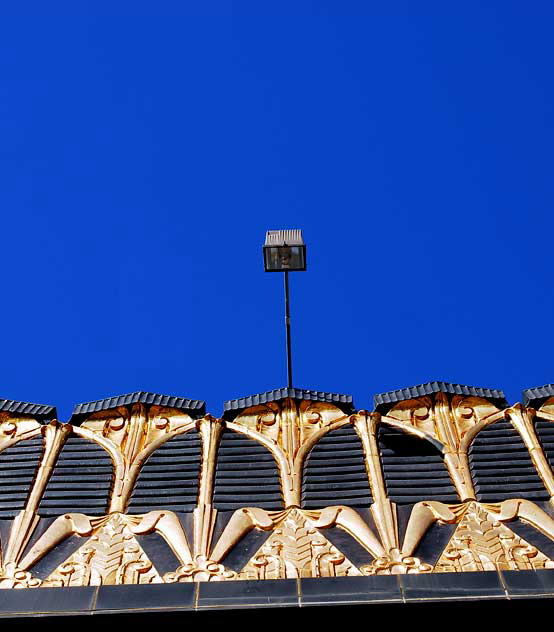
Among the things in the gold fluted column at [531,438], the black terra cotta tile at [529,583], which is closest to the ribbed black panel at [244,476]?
the gold fluted column at [531,438]

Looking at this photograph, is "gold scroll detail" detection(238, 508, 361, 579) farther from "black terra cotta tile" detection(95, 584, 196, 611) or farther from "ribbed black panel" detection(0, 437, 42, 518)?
"ribbed black panel" detection(0, 437, 42, 518)

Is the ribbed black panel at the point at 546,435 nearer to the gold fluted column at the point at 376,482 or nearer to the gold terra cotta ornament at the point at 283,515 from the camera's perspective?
the gold terra cotta ornament at the point at 283,515

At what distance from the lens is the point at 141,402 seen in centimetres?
1327

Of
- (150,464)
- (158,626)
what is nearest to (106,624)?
(158,626)

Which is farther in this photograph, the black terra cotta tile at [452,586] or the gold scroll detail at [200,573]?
the gold scroll detail at [200,573]

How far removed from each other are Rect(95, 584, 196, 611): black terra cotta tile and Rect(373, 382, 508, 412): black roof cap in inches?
190

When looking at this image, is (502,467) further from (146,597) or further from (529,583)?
(146,597)

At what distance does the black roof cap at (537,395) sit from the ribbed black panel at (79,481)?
528cm

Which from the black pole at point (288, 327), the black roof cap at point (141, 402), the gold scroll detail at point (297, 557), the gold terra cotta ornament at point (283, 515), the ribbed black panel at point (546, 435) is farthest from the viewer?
the black pole at point (288, 327)

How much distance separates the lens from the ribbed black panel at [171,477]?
11.5 meters

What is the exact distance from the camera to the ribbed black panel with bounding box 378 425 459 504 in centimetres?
1153

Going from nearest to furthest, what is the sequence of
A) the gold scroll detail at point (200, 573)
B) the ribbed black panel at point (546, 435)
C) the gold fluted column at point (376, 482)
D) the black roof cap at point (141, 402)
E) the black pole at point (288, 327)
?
the gold scroll detail at point (200, 573) < the gold fluted column at point (376, 482) < the ribbed black panel at point (546, 435) < the black roof cap at point (141, 402) < the black pole at point (288, 327)

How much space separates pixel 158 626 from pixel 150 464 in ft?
12.0

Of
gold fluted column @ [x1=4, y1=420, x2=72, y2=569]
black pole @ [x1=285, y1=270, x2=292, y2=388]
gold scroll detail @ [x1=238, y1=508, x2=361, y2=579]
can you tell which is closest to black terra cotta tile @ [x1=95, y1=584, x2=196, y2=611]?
gold scroll detail @ [x1=238, y1=508, x2=361, y2=579]
